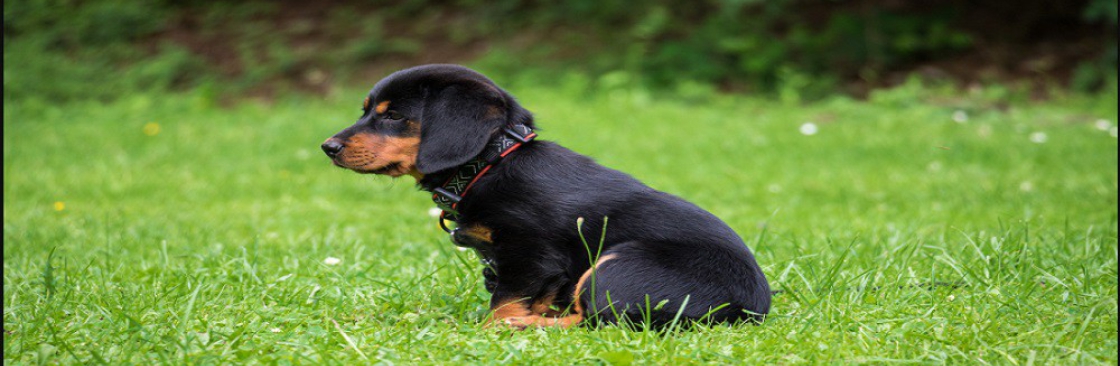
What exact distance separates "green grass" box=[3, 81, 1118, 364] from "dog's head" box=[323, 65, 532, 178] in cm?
43

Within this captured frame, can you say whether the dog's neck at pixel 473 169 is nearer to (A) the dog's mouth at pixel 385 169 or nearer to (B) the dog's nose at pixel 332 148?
(A) the dog's mouth at pixel 385 169

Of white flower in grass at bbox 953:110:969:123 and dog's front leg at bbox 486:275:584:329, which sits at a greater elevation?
dog's front leg at bbox 486:275:584:329

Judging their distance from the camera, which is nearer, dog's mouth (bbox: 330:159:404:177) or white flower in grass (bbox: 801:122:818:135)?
dog's mouth (bbox: 330:159:404:177)

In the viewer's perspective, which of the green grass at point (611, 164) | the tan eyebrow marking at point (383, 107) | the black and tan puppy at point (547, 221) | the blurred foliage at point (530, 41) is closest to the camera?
the green grass at point (611, 164)

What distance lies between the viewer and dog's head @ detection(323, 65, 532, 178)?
2922 mm

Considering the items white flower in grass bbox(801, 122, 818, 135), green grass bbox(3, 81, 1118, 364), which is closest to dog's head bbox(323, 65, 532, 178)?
green grass bbox(3, 81, 1118, 364)

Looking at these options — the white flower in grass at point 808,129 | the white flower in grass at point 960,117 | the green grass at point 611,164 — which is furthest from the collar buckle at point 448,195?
the white flower in grass at point 960,117

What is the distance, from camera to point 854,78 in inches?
469

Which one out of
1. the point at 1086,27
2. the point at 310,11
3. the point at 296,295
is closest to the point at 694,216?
the point at 296,295

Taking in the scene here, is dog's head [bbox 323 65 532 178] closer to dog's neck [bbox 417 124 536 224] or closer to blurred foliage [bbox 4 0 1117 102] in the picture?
dog's neck [bbox 417 124 536 224]

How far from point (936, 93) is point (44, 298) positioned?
1007 centimetres

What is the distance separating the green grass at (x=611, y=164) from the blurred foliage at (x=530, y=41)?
37.8 inches

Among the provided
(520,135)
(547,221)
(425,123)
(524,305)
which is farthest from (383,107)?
(524,305)

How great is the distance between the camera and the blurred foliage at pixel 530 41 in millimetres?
12039
